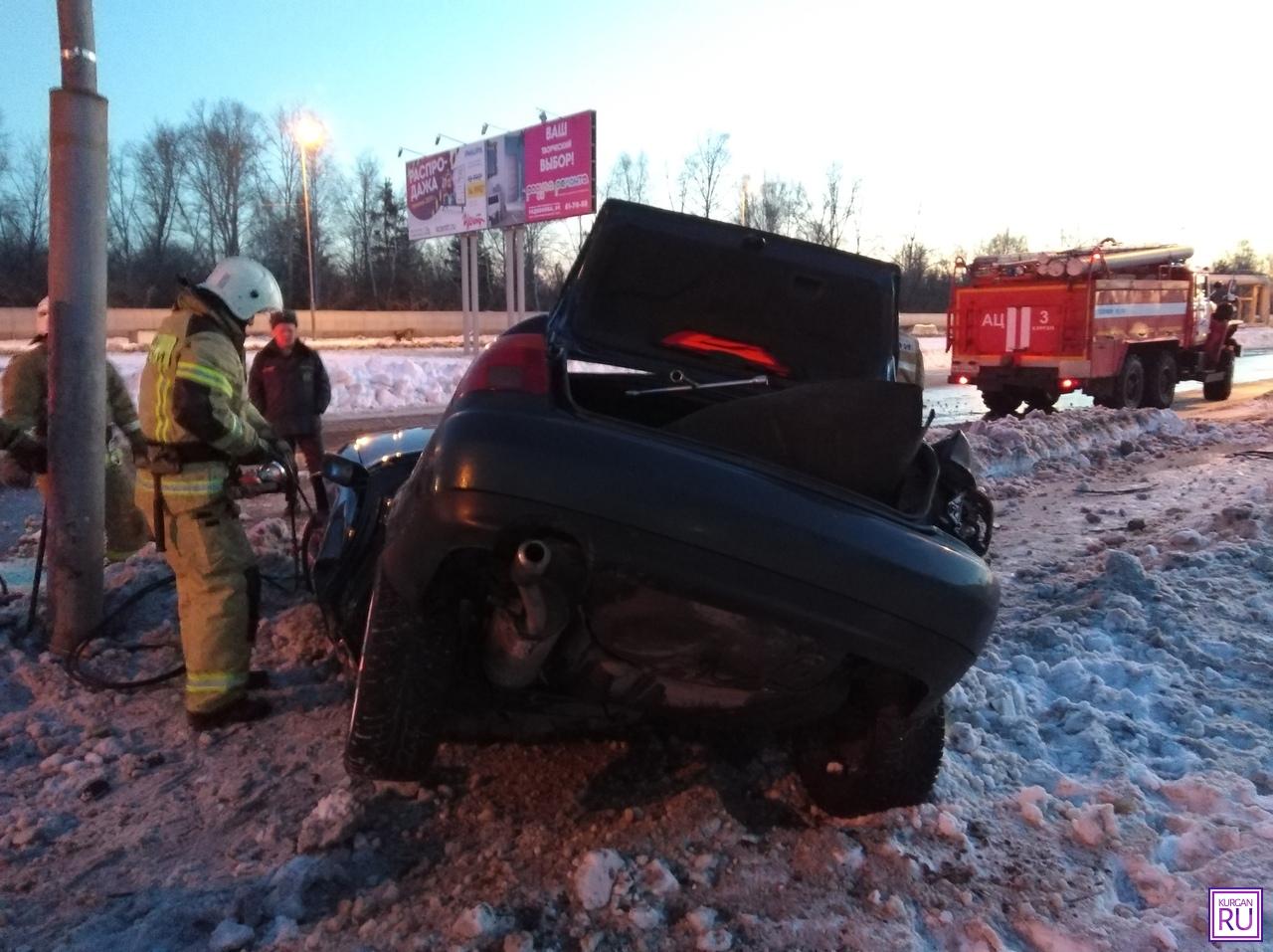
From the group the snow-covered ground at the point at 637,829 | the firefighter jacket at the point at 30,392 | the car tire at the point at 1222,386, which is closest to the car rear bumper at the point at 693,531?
the snow-covered ground at the point at 637,829

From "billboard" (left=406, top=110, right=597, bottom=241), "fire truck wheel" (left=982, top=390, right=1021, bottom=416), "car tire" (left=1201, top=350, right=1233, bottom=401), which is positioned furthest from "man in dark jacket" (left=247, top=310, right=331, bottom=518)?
"billboard" (left=406, top=110, right=597, bottom=241)

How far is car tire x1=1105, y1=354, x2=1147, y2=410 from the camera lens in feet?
50.0

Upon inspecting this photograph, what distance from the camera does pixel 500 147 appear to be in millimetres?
30125

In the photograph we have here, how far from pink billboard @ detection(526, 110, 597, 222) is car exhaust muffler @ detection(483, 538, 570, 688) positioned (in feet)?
89.4

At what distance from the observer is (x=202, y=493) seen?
3.57 meters

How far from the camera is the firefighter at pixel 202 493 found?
3498mm

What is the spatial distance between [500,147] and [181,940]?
30.0 m

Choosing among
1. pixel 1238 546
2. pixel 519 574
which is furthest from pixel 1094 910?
pixel 1238 546

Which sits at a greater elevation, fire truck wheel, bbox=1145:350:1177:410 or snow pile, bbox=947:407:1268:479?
fire truck wheel, bbox=1145:350:1177:410

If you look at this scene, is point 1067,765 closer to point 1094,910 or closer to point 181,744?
point 1094,910

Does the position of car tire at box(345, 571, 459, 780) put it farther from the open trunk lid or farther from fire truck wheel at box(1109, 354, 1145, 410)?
fire truck wheel at box(1109, 354, 1145, 410)

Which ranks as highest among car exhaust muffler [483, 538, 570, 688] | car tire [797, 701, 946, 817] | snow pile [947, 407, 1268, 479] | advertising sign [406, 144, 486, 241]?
advertising sign [406, 144, 486, 241]

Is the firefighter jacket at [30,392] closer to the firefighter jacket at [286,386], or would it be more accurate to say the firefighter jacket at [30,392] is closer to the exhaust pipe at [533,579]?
the firefighter jacket at [286,386]

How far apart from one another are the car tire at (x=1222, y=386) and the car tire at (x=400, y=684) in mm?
18734
